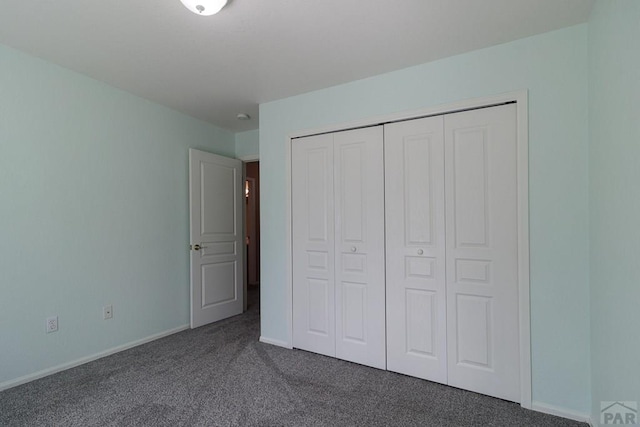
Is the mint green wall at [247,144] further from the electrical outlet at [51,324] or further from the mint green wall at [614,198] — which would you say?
the mint green wall at [614,198]

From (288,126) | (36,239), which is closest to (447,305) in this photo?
(288,126)

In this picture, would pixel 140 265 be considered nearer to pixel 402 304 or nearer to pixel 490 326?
pixel 402 304

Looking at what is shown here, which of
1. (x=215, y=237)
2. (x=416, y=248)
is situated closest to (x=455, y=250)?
(x=416, y=248)

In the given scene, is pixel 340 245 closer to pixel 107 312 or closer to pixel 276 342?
pixel 276 342

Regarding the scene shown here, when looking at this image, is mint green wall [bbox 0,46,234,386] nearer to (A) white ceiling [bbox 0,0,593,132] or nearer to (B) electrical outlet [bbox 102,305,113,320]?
(B) electrical outlet [bbox 102,305,113,320]

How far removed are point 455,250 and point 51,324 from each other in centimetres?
316

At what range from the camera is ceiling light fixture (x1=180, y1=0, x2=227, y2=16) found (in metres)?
1.72

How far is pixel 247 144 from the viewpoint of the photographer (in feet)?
14.3

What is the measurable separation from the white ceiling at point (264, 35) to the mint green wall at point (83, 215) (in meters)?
0.38

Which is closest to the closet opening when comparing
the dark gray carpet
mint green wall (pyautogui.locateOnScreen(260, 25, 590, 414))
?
the dark gray carpet

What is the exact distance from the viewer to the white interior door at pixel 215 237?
3.69 metres

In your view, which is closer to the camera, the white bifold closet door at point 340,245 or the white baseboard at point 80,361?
the white baseboard at point 80,361

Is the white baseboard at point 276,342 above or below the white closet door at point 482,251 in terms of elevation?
below

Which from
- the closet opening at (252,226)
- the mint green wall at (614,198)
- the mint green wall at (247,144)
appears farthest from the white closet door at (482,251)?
the closet opening at (252,226)
